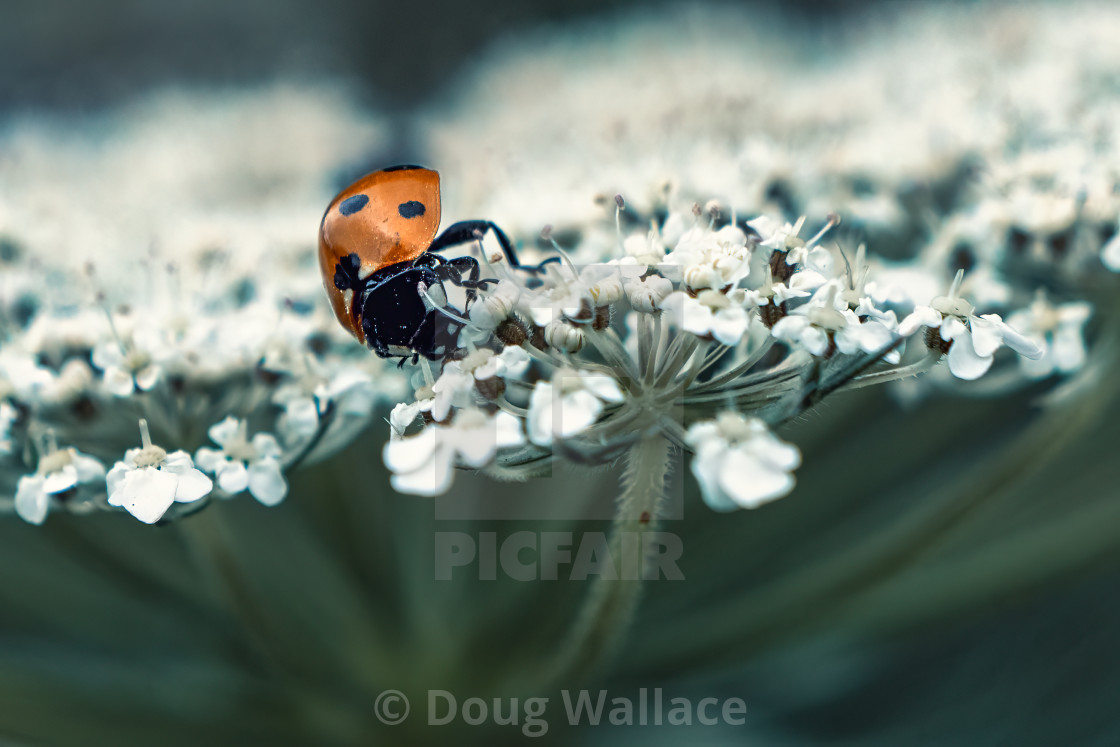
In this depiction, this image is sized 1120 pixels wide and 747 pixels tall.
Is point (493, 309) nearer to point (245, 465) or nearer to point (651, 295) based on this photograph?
point (651, 295)

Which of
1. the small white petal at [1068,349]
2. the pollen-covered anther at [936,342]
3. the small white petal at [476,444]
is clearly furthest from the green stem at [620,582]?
the small white petal at [1068,349]

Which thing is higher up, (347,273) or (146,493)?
(347,273)

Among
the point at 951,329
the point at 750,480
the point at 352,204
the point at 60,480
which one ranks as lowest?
the point at 750,480

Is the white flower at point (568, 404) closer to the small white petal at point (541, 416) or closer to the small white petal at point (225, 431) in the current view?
the small white petal at point (541, 416)

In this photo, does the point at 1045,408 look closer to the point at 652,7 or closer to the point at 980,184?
the point at 980,184

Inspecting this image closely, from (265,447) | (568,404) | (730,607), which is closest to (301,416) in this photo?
(265,447)

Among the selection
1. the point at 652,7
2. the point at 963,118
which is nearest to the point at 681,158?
the point at 963,118
